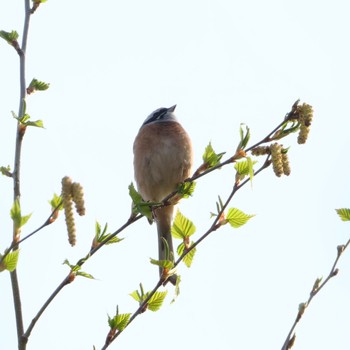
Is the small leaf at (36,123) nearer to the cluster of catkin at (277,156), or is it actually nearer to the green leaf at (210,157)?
the green leaf at (210,157)

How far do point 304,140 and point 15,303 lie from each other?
133 cm

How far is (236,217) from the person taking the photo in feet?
9.80

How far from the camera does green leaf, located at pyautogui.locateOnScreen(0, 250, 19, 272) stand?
255cm

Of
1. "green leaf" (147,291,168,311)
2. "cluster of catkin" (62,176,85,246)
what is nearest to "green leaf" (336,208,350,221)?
"green leaf" (147,291,168,311)

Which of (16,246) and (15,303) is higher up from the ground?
(16,246)

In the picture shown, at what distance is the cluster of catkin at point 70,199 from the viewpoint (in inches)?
Answer: 91.2

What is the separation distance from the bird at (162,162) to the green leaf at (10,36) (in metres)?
2.48

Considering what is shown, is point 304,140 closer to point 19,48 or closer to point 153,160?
point 19,48

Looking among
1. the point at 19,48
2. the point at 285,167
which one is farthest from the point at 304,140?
the point at 19,48

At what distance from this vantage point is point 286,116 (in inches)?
107

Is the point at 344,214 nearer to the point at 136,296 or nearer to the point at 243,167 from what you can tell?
the point at 243,167

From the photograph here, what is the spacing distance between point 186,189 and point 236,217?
0.41m

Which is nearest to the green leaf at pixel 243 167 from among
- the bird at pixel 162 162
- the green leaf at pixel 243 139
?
the green leaf at pixel 243 139

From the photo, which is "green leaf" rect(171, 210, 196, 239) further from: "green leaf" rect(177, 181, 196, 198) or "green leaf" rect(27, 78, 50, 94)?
"green leaf" rect(27, 78, 50, 94)
